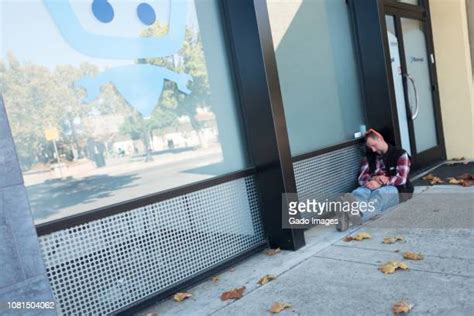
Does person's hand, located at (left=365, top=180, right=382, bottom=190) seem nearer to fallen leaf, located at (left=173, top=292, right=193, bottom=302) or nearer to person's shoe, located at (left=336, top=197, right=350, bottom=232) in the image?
person's shoe, located at (left=336, top=197, right=350, bottom=232)

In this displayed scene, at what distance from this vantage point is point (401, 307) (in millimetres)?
2217

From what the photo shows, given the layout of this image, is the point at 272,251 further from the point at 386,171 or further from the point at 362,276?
the point at 386,171

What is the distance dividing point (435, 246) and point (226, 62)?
7.57ft

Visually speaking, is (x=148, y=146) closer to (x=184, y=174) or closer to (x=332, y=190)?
(x=184, y=174)

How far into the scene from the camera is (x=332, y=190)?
4.33m

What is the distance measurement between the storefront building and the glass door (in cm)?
83

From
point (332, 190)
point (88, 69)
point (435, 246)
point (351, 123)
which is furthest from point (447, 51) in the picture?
point (88, 69)

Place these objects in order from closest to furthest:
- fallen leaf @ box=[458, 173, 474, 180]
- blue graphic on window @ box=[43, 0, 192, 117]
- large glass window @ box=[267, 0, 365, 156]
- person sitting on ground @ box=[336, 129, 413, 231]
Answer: blue graphic on window @ box=[43, 0, 192, 117], person sitting on ground @ box=[336, 129, 413, 231], large glass window @ box=[267, 0, 365, 156], fallen leaf @ box=[458, 173, 474, 180]

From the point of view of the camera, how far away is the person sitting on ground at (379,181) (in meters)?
3.86

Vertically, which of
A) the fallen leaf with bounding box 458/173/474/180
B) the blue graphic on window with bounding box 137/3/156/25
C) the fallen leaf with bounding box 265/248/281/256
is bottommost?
the fallen leaf with bounding box 458/173/474/180

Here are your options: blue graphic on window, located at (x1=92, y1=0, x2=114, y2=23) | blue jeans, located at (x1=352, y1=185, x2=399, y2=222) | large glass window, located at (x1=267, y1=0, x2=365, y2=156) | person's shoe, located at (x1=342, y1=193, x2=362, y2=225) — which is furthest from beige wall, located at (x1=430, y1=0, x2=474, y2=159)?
blue graphic on window, located at (x1=92, y1=0, x2=114, y2=23)

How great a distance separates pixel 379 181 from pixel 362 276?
5.45ft

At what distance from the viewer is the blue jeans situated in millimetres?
3961

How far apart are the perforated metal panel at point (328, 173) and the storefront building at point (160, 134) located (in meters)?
0.02
